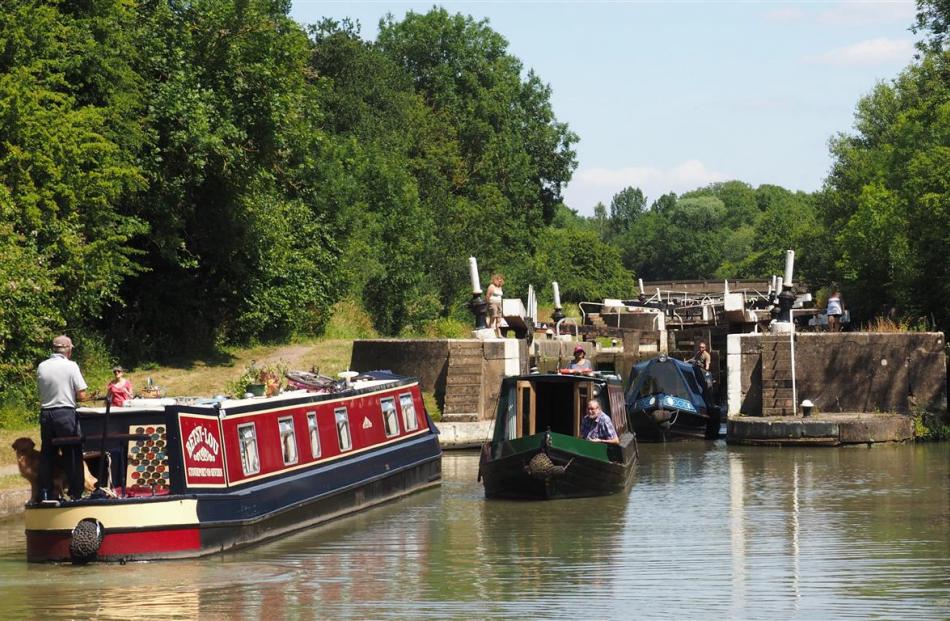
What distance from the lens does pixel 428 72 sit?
70.9 m

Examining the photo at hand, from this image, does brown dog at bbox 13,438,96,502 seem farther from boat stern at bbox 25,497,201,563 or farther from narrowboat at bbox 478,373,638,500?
narrowboat at bbox 478,373,638,500

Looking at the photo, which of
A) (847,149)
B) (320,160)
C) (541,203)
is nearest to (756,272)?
(847,149)

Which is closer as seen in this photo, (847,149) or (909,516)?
(909,516)

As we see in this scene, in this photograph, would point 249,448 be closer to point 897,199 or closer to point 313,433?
point 313,433

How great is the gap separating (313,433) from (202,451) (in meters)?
3.28

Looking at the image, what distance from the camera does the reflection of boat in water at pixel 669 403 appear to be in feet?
98.3

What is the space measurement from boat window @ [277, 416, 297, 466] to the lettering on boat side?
1.76 metres

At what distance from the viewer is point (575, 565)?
15133 mm

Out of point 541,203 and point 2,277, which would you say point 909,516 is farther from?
point 541,203

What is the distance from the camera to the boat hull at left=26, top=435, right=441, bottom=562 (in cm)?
1451

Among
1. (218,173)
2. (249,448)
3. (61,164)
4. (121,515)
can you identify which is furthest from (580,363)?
(218,173)

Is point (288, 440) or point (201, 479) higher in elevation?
point (288, 440)

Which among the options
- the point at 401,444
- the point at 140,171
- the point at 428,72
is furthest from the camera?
the point at 428,72

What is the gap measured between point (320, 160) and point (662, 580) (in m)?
31.0
